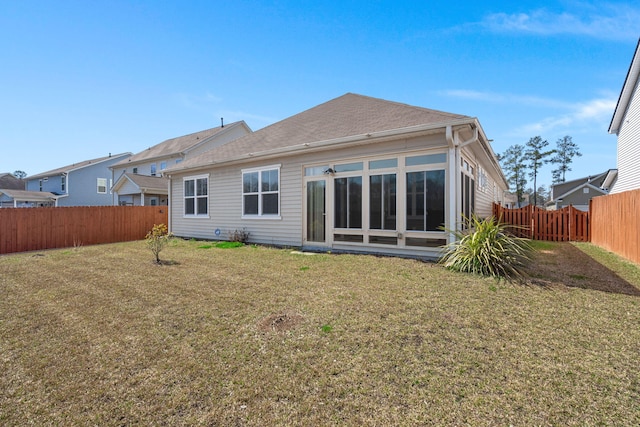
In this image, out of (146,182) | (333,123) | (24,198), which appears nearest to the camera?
(333,123)

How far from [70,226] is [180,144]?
13646 mm

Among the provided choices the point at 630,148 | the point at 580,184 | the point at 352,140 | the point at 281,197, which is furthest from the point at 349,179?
the point at 580,184

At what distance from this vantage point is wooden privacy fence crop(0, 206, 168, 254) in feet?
34.1

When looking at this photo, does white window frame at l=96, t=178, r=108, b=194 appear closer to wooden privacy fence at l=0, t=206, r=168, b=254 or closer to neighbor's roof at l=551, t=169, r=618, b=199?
wooden privacy fence at l=0, t=206, r=168, b=254

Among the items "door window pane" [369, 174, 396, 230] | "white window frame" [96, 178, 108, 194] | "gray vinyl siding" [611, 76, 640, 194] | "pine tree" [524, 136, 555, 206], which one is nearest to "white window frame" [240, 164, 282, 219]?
"door window pane" [369, 174, 396, 230]

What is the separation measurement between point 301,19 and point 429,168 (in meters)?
6.99

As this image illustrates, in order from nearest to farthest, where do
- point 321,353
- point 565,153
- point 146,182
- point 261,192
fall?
point 321,353 < point 261,192 < point 146,182 < point 565,153

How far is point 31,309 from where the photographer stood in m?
4.04

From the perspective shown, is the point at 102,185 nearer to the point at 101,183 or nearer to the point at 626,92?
the point at 101,183

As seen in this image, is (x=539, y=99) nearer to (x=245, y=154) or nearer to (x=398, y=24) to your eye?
(x=398, y=24)

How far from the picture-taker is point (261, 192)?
9.98 m

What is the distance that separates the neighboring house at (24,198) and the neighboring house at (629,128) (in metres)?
Answer: 39.9

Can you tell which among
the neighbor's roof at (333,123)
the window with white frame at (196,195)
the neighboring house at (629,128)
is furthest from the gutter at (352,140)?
the neighboring house at (629,128)

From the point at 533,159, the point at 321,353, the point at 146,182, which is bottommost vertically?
the point at 321,353
